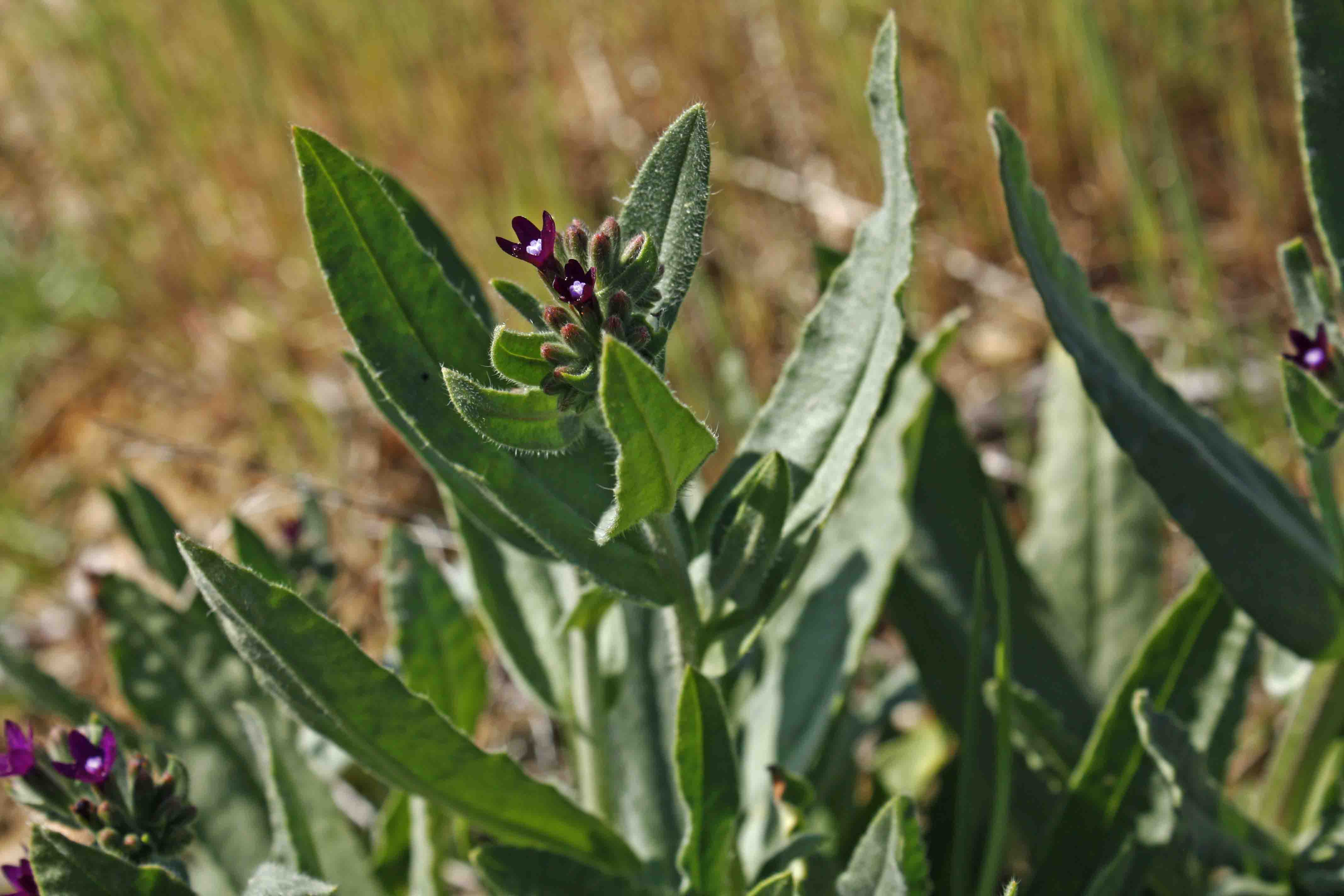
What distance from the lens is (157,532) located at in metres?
1.88

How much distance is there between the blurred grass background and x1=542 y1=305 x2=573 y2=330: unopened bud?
1.51m

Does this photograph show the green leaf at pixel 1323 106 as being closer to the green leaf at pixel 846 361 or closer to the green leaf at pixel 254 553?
the green leaf at pixel 846 361

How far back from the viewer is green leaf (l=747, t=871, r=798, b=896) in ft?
4.14

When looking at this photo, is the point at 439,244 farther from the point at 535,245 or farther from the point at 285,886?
the point at 285,886

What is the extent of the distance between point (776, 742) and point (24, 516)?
9.56 ft

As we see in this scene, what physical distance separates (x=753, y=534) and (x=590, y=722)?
500mm

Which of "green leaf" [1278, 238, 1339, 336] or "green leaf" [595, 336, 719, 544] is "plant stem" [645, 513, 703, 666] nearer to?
"green leaf" [595, 336, 719, 544]

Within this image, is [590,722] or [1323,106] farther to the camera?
[590,722]

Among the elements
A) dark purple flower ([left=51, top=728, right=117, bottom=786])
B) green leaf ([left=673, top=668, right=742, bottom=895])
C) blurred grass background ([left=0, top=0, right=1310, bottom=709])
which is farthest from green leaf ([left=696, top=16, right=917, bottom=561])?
blurred grass background ([left=0, top=0, right=1310, bottom=709])

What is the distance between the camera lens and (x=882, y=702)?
2.16m

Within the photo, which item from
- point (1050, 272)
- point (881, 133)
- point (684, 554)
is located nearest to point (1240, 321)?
point (1050, 272)

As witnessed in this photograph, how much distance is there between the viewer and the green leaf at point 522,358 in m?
1.09

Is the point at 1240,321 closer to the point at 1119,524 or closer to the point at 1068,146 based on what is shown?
Result: the point at 1068,146

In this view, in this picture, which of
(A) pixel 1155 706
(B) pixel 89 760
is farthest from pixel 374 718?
(A) pixel 1155 706
